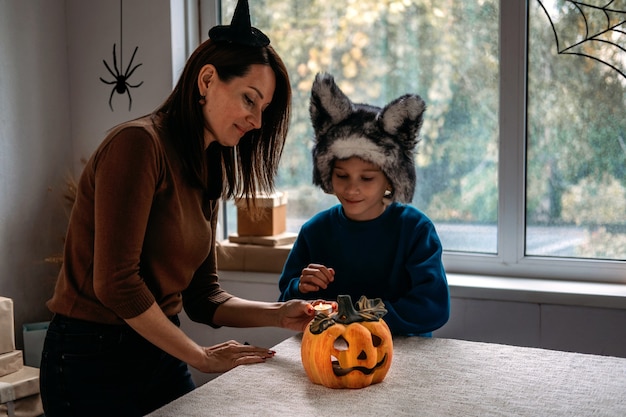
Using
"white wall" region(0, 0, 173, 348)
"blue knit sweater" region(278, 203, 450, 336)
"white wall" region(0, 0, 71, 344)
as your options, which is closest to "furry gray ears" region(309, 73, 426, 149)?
"blue knit sweater" region(278, 203, 450, 336)

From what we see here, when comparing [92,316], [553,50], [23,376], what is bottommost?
[23,376]

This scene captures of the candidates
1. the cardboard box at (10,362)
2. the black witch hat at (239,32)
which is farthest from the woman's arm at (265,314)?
the cardboard box at (10,362)

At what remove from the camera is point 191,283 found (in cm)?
202

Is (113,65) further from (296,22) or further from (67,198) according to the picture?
(296,22)

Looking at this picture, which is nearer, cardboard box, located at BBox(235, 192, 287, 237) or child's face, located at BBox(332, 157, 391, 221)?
child's face, located at BBox(332, 157, 391, 221)

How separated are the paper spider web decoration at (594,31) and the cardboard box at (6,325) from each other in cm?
208

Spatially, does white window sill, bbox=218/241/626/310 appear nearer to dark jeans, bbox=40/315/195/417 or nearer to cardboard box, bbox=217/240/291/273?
cardboard box, bbox=217/240/291/273

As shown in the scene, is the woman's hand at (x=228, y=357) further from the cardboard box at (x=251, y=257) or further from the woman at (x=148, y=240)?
the cardboard box at (x=251, y=257)

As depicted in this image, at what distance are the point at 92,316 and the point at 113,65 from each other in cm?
171

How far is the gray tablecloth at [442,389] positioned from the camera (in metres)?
1.46

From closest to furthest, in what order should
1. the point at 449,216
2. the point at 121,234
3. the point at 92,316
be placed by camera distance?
1. the point at 121,234
2. the point at 92,316
3. the point at 449,216

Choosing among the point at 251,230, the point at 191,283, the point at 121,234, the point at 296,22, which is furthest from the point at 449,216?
the point at 121,234

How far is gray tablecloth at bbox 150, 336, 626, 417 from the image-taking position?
57.5 inches

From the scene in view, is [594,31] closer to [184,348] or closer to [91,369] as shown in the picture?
[184,348]
